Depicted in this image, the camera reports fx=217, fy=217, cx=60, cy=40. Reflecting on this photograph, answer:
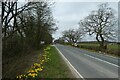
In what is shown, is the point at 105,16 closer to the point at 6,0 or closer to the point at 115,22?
the point at 115,22

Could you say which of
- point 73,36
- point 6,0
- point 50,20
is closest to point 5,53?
point 6,0

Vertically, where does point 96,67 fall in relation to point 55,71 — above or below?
below

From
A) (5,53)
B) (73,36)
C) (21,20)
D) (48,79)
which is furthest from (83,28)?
(73,36)

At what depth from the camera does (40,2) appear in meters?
24.7

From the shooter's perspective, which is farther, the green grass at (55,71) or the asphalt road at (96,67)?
the asphalt road at (96,67)

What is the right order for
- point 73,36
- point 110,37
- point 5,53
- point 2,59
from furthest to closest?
point 73,36 → point 110,37 → point 5,53 → point 2,59

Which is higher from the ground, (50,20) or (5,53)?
(50,20)

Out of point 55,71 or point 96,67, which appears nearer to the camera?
point 55,71

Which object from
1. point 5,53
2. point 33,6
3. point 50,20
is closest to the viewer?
point 5,53

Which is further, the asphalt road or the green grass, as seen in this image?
the asphalt road

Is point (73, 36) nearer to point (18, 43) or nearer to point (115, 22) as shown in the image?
point (115, 22)

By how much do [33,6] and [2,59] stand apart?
30.4 ft

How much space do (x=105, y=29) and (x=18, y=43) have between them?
37.3m

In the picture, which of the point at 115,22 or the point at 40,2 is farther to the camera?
the point at 115,22
